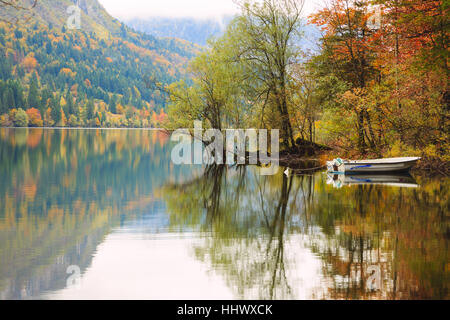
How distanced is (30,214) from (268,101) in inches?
1074

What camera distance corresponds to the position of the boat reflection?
979 inches

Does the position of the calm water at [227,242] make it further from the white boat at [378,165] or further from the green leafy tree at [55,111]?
the green leafy tree at [55,111]

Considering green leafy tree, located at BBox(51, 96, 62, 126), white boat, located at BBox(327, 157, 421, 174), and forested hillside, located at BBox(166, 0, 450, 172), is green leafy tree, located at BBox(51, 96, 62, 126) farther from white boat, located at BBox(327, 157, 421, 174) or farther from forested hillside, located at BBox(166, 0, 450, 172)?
white boat, located at BBox(327, 157, 421, 174)

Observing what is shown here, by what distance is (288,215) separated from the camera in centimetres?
1655

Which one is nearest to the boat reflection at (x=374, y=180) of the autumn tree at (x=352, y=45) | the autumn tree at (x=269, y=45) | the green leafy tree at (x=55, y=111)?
the autumn tree at (x=352, y=45)

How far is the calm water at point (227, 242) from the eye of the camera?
29.1ft

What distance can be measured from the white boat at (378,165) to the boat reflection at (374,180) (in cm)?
36

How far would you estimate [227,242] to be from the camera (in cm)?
1253

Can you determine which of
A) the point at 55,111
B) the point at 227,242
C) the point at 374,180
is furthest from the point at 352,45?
the point at 55,111

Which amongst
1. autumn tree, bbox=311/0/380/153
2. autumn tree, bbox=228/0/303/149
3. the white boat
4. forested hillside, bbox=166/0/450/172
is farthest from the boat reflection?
autumn tree, bbox=228/0/303/149

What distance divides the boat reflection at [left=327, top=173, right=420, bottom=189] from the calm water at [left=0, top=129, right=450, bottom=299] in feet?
1.94
